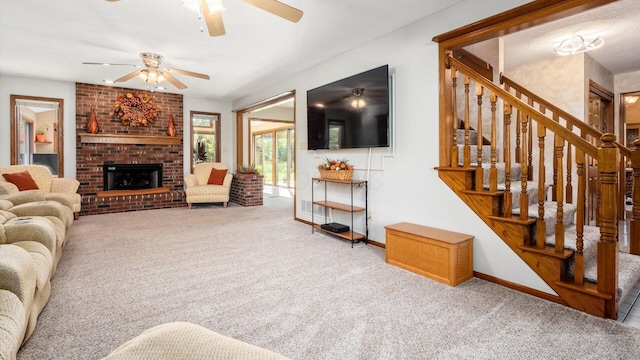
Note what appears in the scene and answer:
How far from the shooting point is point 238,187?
712cm

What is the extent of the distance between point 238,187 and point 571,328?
6.22 metres

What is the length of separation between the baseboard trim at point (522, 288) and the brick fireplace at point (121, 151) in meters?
6.03

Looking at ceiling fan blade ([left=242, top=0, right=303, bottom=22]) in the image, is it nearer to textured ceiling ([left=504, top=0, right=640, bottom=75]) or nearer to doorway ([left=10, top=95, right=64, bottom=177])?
textured ceiling ([left=504, top=0, right=640, bottom=75])

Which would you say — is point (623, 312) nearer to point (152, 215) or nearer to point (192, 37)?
point (192, 37)

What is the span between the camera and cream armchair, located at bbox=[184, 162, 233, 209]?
257 inches

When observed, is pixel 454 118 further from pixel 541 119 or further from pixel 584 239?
pixel 584 239

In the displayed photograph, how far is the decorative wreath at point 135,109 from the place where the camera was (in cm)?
645

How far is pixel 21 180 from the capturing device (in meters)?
4.77

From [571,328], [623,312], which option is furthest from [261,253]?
[623,312]

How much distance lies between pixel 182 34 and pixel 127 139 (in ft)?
12.4

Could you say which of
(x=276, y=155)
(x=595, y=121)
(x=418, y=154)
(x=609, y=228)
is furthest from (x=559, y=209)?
(x=276, y=155)

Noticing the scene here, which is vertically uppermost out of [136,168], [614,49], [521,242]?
[614,49]

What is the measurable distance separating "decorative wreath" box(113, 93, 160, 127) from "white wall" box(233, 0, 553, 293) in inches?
181

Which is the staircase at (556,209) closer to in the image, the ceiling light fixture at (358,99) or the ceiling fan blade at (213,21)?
the ceiling light fixture at (358,99)
